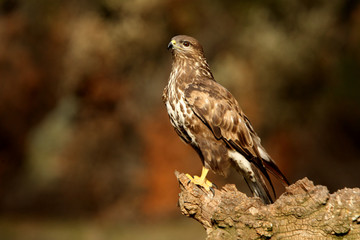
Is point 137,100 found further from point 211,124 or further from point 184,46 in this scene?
point 211,124

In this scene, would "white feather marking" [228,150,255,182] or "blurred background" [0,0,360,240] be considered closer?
"white feather marking" [228,150,255,182]

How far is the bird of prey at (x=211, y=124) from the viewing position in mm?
4793

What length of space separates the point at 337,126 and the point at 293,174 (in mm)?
1245

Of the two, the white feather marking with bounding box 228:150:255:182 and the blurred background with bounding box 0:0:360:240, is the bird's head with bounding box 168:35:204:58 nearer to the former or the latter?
the white feather marking with bounding box 228:150:255:182

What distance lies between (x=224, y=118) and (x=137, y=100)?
5.74 meters

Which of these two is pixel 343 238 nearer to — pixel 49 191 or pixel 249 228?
pixel 249 228

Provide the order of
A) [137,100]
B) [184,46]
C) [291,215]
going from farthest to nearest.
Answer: [137,100]
[184,46]
[291,215]

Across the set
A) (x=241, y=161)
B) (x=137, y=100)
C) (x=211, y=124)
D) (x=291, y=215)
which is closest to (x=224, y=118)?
(x=211, y=124)

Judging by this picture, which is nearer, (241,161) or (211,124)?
(211,124)

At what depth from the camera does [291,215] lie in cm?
379

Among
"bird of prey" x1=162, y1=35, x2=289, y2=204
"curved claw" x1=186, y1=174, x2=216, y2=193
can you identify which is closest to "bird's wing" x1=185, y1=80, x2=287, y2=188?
"bird of prey" x1=162, y1=35, x2=289, y2=204

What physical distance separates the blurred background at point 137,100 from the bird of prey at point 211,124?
493 centimetres

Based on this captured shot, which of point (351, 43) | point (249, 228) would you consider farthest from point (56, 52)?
point (249, 228)

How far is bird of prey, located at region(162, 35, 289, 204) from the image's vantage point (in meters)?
4.79
